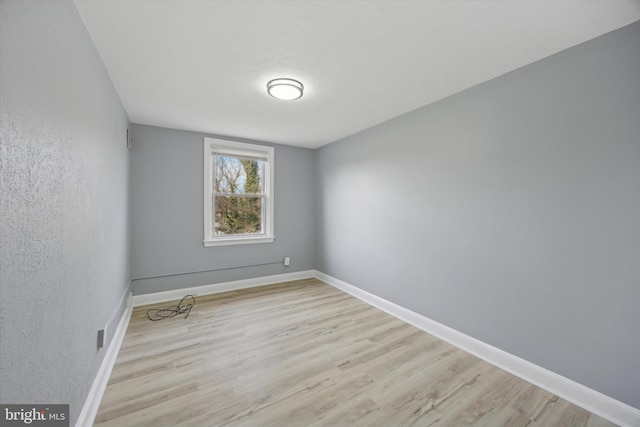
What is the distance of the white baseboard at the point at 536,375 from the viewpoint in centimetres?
152

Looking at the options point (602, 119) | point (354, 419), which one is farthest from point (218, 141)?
point (602, 119)

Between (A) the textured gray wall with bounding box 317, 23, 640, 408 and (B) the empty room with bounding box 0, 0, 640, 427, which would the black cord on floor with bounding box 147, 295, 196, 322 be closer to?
(B) the empty room with bounding box 0, 0, 640, 427

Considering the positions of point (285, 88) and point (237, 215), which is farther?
point (237, 215)

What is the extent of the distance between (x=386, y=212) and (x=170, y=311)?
296 centimetres

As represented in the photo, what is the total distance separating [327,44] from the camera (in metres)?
1.70

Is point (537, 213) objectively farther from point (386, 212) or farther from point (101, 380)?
point (101, 380)

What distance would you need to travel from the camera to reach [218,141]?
12.3 ft

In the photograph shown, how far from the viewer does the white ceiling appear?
1.41m

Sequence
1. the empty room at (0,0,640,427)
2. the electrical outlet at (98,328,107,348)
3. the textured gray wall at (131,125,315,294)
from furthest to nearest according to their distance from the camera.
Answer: the textured gray wall at (131,125,315,294) → the electrical outlet at (98,328,107,348) → the empty room at (0,0,640,427)

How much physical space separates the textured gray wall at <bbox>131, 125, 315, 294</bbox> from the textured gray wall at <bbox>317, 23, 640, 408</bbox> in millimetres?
2246

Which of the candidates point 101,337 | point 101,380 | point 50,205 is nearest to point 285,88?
point 50,205

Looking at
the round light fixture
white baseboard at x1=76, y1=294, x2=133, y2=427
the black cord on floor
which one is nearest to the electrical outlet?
white baseboard at x1=76, y1=294, x2=133, y2=427

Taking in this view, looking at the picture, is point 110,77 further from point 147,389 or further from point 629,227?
point 629,227

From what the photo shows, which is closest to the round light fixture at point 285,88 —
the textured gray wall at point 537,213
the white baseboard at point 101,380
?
the textured gray wall at point 537,213
